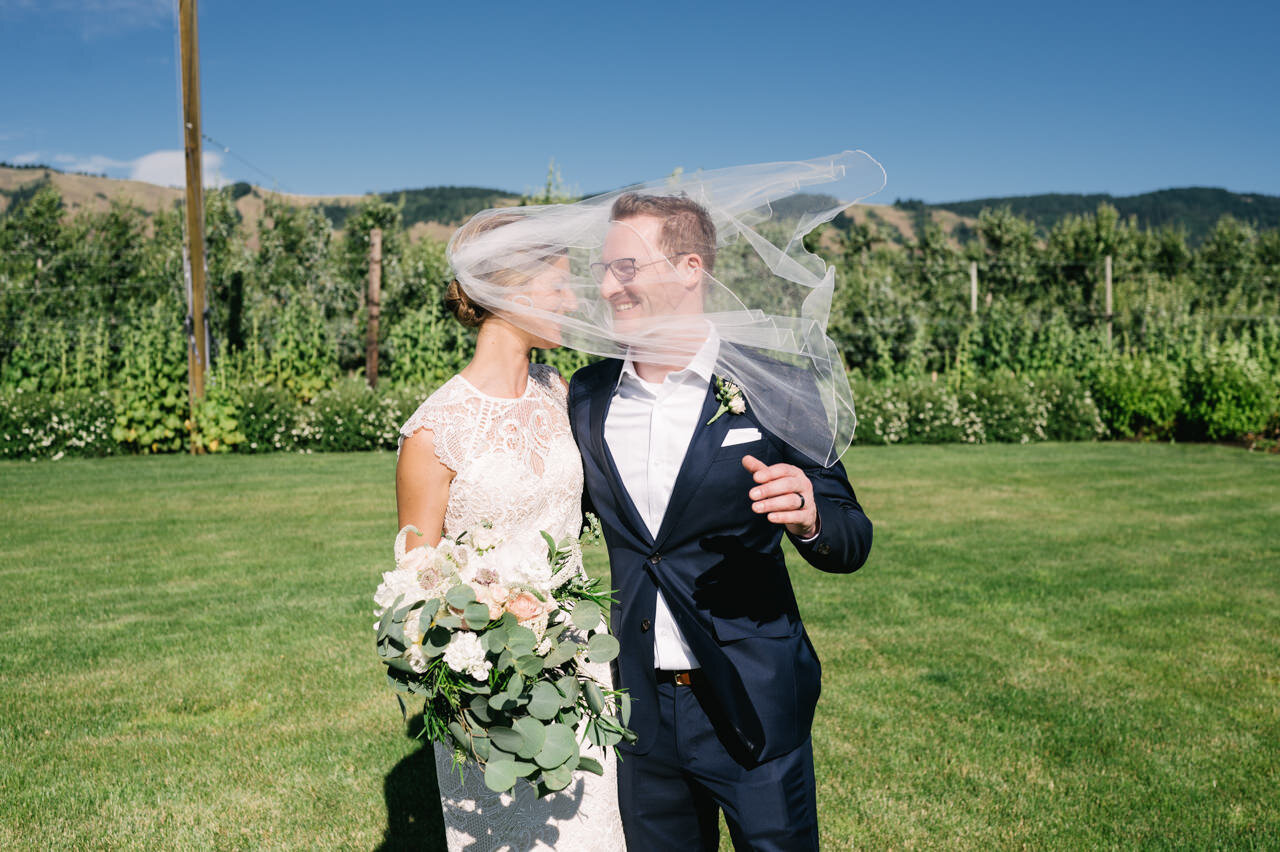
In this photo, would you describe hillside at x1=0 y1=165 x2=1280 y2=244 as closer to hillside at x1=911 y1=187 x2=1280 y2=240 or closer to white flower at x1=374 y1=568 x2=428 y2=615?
hillside at x1=911 y1=187 x2=1280 y2=240

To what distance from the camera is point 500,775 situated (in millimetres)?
1868

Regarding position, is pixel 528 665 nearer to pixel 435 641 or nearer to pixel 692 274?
pixel 435 641

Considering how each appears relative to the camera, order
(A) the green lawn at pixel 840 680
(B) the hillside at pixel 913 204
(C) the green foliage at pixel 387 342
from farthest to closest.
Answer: (B) the hillside at pixel 913 204 → (C) the green foliage at pixel 387 342 → (A) the green lawn at pixel 840 680

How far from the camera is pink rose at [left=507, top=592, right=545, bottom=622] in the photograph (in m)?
1.91

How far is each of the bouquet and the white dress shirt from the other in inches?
11.7

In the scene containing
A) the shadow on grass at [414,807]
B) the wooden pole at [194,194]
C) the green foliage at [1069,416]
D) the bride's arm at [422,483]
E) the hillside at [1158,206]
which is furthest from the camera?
the hillside at [1158,206]

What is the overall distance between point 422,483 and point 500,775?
0.88m

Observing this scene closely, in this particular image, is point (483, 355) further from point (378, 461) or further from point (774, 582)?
point (378, 461)

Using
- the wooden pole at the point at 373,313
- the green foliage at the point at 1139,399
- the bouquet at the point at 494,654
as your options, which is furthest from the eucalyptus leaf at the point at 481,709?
the green foliage at the point at 1139,399

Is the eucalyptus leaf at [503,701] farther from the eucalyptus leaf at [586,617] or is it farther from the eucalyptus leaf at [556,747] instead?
the eucalyptus leaf at [586,617]

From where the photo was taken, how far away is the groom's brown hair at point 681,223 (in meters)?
2.32

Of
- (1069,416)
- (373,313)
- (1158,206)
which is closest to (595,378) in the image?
(373,313)

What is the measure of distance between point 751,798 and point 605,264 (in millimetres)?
1475

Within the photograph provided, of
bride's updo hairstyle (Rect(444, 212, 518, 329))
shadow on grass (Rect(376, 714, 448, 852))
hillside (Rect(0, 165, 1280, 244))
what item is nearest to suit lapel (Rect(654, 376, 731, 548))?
bride's updo hairstyle (Rect(444, 212, 518, 329))
